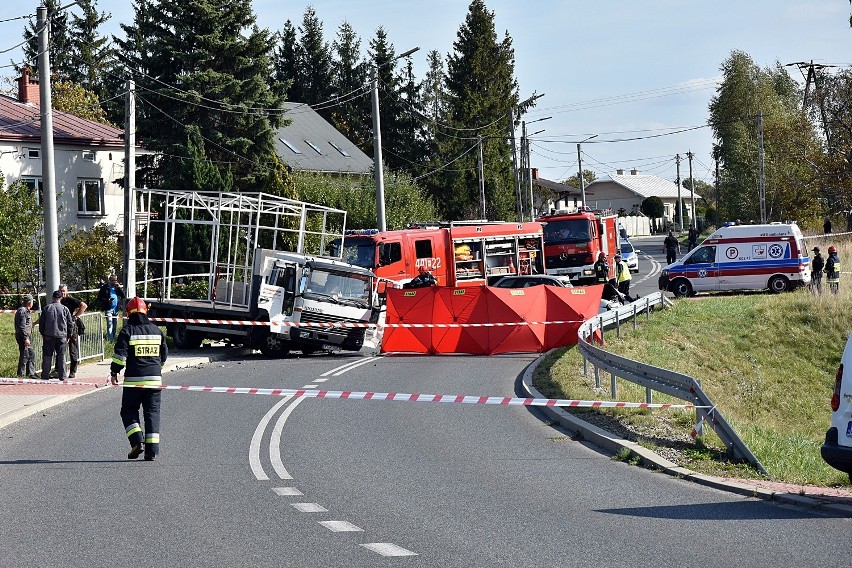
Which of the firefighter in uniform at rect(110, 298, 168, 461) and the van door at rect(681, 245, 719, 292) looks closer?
the firefighter in uniform at rect(110, 298, 168, 461)

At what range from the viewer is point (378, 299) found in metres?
27.5

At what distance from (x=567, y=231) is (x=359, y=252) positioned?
35.9 feet

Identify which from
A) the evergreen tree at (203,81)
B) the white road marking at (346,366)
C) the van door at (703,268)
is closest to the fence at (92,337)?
the white road marking at (346,366)

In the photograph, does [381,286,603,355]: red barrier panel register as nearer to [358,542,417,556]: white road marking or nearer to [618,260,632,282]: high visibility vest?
[618,260,632,282]: high visibility vest

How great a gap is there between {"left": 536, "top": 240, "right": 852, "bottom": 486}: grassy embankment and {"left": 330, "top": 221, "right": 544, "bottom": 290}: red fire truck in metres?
5.35

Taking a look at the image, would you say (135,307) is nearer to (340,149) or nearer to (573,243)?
(573,243)

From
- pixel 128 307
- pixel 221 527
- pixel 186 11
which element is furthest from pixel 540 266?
pixel 221 527

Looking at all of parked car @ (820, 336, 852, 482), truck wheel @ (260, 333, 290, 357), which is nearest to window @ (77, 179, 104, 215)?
truck wheel @ (260, 333, 290, 357)

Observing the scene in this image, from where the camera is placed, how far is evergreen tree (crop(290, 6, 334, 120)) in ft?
306

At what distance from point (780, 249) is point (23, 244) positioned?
26.5 m

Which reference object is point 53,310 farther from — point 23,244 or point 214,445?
point 23,244

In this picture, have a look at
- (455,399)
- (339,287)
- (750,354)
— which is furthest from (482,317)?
(455,399)

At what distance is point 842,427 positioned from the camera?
9602 mm

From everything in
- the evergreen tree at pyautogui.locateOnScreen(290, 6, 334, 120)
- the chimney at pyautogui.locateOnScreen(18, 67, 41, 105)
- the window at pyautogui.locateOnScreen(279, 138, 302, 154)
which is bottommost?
the window at pyautogui.locateOnScreen(279, 138, 302, 154)
